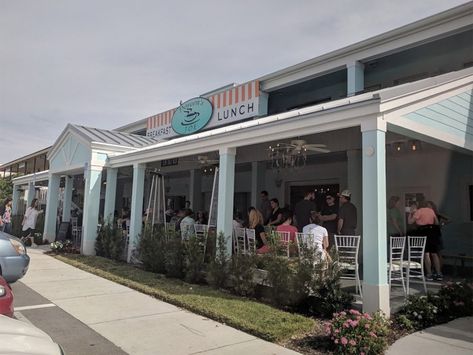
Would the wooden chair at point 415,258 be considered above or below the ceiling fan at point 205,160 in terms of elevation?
below

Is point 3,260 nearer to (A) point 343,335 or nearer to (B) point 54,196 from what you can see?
(A) point 343,335

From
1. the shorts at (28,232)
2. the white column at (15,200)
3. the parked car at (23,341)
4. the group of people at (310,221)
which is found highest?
the white column at (15,200)

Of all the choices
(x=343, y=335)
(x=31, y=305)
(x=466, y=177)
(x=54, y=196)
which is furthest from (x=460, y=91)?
(x=54, y=196)

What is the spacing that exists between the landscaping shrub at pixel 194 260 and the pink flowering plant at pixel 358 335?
12.5 ft

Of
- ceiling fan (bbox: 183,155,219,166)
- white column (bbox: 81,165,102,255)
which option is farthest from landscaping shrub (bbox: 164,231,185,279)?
white column (bbox: 81,165,102,255)

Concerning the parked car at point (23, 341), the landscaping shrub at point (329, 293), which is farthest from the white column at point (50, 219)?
the parked car at point (23, 341)

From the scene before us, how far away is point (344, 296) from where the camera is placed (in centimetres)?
546

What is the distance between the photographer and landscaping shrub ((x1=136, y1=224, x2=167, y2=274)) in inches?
350

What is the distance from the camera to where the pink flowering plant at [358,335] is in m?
4.08

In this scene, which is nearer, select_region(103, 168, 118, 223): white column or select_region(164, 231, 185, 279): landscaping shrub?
select_region(164, 231, 185, 279): landscaping shrub

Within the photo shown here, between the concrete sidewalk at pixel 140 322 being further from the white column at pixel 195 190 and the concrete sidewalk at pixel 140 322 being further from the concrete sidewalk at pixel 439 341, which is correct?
the white column at pixel 195 190

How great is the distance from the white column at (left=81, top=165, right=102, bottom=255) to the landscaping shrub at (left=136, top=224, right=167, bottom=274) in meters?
3.12

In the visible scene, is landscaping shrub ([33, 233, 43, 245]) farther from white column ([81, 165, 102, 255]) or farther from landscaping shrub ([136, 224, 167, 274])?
Answer: landscaping shrub ([136, 224, 167, 274])

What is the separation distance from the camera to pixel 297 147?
8586 millimetres
